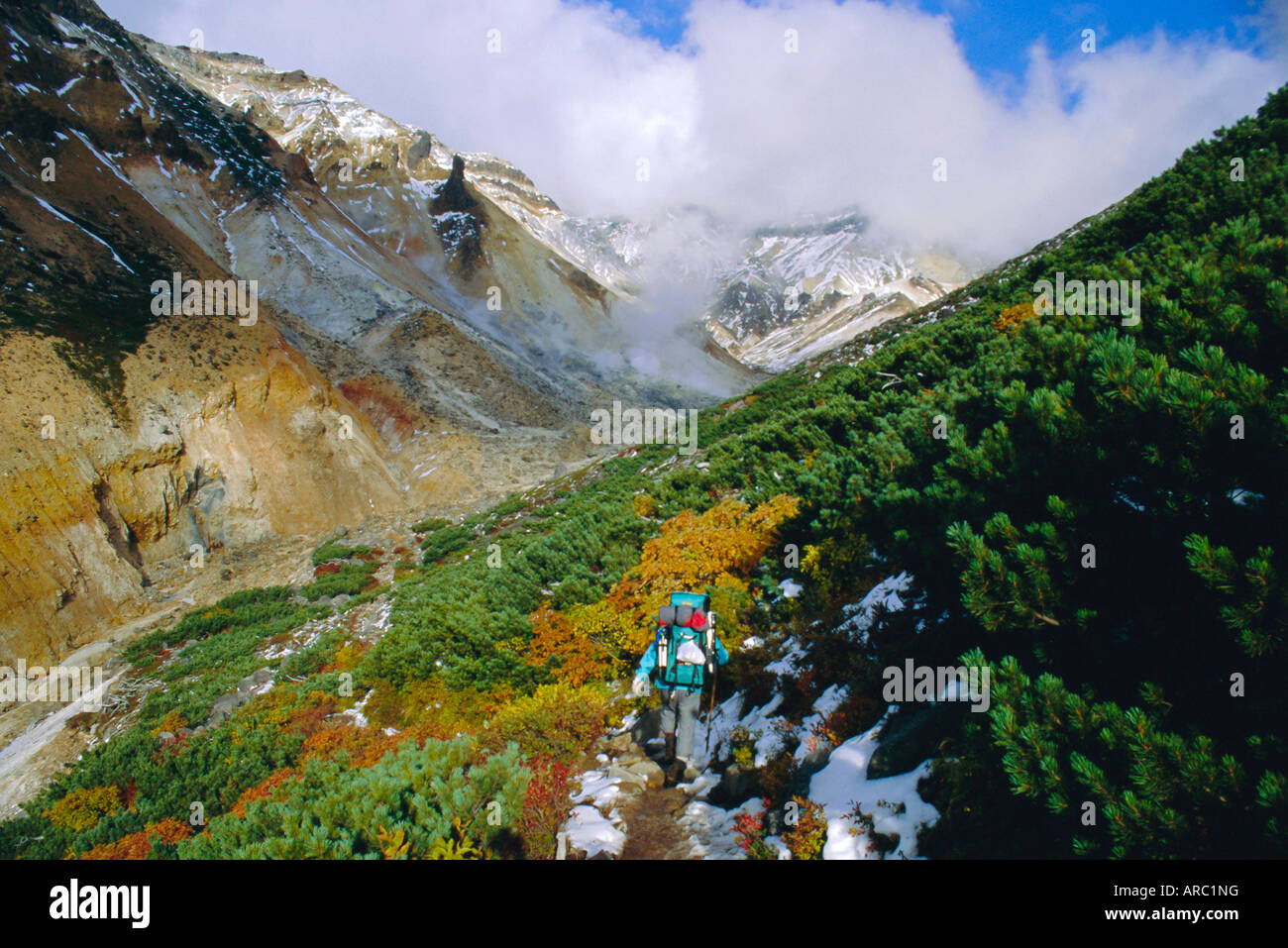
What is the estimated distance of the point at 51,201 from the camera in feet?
83.2

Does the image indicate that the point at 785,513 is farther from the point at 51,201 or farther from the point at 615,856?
the point at 51,201

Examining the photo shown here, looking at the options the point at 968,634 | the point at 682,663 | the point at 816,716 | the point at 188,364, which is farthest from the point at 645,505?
the point at 188,364

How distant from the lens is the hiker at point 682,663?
5.72 metres

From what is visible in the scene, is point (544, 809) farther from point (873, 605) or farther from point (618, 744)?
point (873, 605)

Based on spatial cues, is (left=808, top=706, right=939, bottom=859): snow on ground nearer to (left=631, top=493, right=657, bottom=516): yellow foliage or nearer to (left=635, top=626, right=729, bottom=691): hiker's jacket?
(left=635, top=626, right=729, bottom=691): hiker's jacket

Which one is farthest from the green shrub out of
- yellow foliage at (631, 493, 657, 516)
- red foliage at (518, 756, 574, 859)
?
yellow foliage at (631, 493, 657, 516)

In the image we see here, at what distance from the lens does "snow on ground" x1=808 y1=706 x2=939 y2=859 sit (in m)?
3.63

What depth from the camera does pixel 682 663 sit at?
5.73m

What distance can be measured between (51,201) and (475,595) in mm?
31474

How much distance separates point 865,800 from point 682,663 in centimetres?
210

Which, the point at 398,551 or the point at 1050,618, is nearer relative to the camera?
the point at 1050,618

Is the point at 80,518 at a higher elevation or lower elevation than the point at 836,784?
higher

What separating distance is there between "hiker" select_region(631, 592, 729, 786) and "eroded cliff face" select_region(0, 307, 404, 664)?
18799mm
